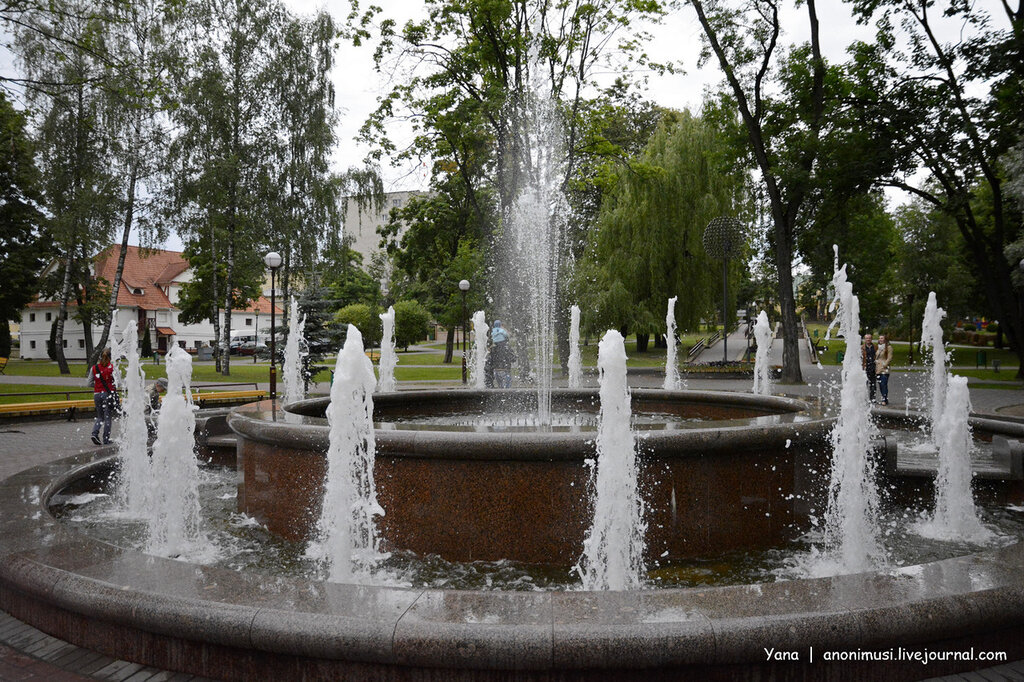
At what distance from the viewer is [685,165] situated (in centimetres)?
2880

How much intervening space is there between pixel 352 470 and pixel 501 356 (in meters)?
9.54

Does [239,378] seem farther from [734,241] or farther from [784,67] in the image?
[784,67]

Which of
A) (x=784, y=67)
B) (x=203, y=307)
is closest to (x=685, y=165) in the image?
(x=784, y=67)

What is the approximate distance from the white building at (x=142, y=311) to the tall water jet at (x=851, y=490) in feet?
156

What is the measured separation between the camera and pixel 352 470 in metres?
5.00

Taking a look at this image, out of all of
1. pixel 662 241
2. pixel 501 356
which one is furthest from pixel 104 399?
pixel 662 241

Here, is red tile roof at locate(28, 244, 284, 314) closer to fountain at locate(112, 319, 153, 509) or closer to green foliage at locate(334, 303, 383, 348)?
green foliage at locate(334, 303, 383, 348)

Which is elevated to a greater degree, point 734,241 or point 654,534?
point 734,241

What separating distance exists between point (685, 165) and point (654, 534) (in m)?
26.1

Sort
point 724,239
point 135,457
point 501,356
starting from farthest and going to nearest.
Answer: point 724,239 < point 501,356 < point 135,457

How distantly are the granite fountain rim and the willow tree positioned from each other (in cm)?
2543

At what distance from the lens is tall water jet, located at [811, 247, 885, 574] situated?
195 inches

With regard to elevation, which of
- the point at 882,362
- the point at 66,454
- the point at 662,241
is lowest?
the point at 66,454

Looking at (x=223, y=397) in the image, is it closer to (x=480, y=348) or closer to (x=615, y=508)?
(x=480, y=348)
